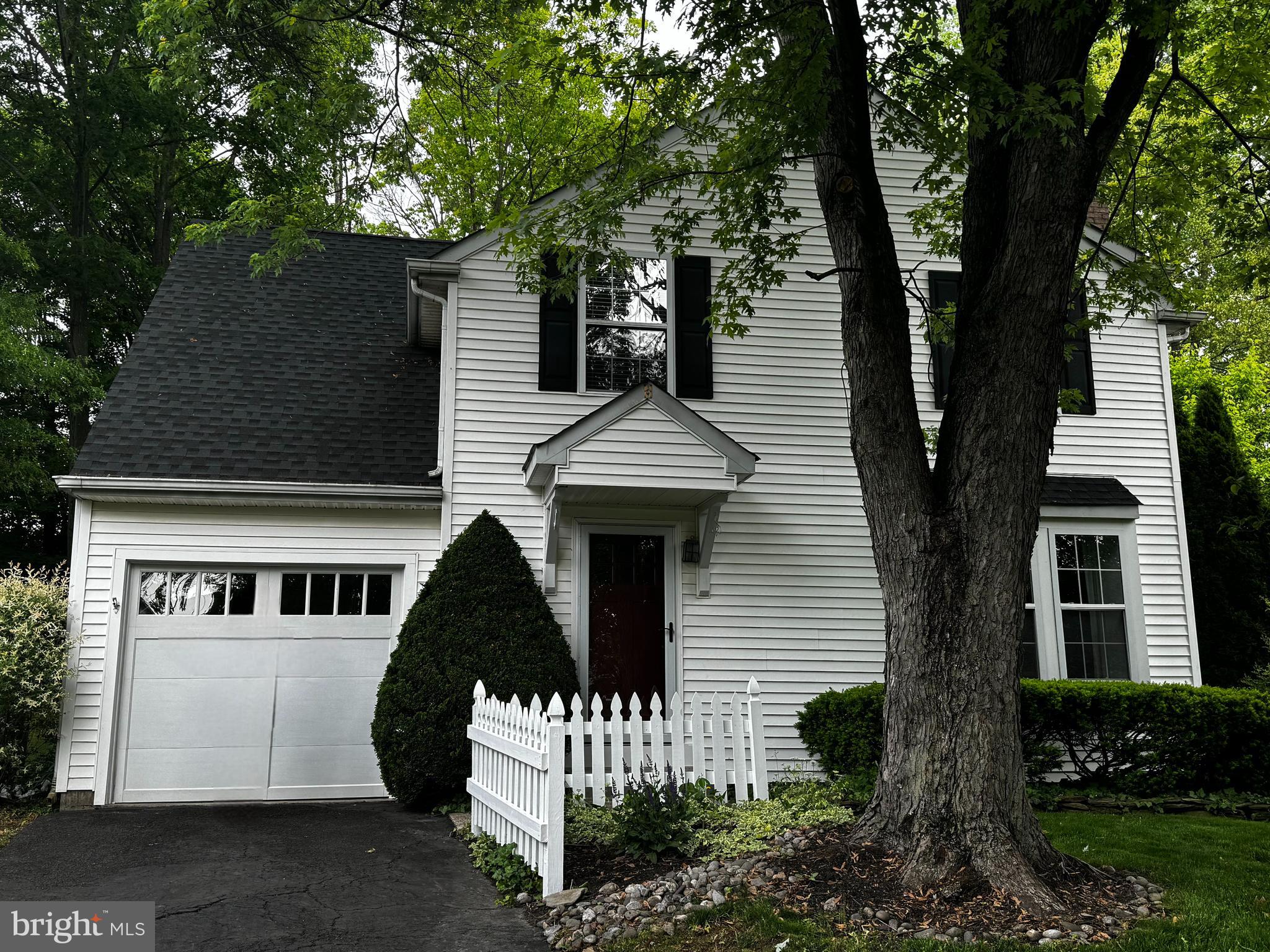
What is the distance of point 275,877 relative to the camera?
6.32 meters

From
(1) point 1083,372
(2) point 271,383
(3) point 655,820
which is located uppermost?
(1) point 1083,372

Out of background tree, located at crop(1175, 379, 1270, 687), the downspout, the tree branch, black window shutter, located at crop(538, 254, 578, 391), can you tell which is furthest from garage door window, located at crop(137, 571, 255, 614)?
background tree, located at crop(1175, 379, 1270, 687)

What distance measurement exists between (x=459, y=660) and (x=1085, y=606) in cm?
674

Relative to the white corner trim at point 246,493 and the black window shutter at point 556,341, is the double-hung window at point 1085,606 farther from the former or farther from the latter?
the white corner trim at point 246,493

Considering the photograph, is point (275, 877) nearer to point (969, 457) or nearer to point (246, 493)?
point (246, 493)

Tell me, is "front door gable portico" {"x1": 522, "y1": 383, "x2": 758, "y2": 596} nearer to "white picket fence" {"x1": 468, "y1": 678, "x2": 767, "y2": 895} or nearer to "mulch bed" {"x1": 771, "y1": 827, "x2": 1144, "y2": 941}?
"white picket fence" {"x1": 468, "y1": 678, "x2": 767, "y2": 895}

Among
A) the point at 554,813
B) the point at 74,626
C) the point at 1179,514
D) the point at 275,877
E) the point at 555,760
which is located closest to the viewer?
the point at 554,813

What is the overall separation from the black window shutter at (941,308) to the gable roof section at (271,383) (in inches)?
216

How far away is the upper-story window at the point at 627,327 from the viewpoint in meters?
10.5

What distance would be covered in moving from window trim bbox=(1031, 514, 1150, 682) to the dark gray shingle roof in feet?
0.66

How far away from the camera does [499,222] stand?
8.17 meters

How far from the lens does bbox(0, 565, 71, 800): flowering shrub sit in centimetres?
867

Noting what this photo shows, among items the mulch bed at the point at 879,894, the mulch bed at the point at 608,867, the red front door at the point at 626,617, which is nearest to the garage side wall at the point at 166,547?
the red front door at the point at 626,617

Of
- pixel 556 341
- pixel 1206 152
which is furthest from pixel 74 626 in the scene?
pixel 1206 152
